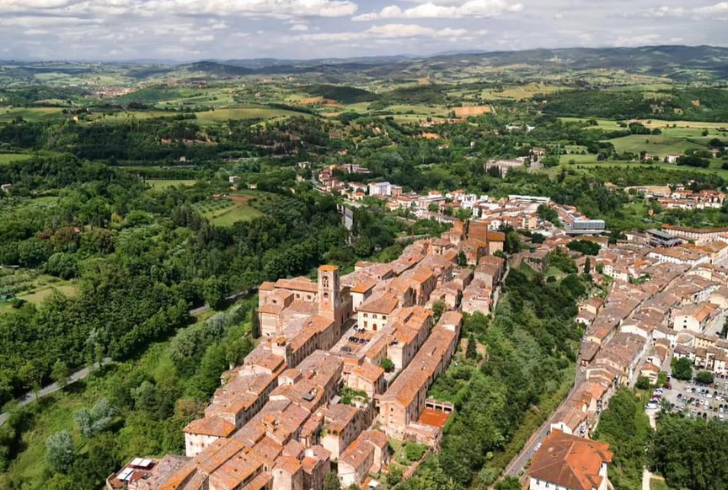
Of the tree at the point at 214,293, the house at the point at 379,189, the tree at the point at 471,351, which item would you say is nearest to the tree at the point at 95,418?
the tree at the point at 214,293

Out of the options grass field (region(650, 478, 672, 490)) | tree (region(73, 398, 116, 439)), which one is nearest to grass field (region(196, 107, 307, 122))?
tree (region(73, 398, 116, 439))

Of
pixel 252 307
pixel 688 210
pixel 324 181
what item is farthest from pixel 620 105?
pixel 252 307

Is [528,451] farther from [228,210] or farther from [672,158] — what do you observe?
[672,158]

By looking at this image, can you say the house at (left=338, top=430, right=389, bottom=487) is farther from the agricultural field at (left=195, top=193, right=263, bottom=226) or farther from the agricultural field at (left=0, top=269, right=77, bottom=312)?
the agricultural field at (left=195, top=193, right=263, bottom=226)

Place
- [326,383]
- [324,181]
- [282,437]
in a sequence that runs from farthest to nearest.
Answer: [324,181] → [326,383] → [282,437]

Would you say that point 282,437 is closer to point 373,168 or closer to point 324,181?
point 324,181

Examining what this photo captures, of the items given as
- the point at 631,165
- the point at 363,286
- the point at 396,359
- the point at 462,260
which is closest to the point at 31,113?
the point at 462,260
